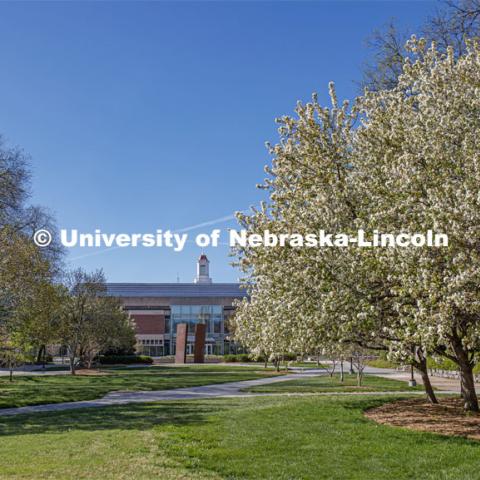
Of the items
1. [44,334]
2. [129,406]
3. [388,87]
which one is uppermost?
[388,87]

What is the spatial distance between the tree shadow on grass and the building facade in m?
72.2

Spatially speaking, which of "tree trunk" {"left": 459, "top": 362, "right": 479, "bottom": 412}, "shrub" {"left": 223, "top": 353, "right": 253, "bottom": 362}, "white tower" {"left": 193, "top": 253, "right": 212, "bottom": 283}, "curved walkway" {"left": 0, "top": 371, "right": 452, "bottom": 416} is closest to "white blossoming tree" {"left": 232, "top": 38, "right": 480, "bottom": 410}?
"tree trunk" {"left": 459, "top": 362, "right": 479, "bottom": 412}

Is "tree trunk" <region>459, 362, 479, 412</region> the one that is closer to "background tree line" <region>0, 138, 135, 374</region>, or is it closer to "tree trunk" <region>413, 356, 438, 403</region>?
"tree trunk" <region>413, 356, 438, 403</region>

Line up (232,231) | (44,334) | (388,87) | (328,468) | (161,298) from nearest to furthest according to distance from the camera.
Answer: (328,468)
(232,231)
(388,87)
(44,334)
(161,298)

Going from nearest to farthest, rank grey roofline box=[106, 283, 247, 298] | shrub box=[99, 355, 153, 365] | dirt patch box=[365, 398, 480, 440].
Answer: dirt patch box=[365, 398, 480, 440]
shrub box=[99, 355, 153, 365]
grey roofline box=[106, 283, 247, 298]

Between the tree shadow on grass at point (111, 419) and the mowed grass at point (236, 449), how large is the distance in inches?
2.0

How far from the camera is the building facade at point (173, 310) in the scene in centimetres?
9544

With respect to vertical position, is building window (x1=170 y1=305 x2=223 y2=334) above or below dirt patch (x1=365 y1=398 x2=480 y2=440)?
above

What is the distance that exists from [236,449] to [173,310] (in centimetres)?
8605

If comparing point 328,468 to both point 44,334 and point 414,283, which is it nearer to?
point 414,283

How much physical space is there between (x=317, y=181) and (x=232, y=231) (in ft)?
10.6

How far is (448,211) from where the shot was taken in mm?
11172

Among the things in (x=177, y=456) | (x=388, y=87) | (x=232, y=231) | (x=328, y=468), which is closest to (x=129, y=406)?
(x=232, y=231)

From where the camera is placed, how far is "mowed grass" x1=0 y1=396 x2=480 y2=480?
1033cm
